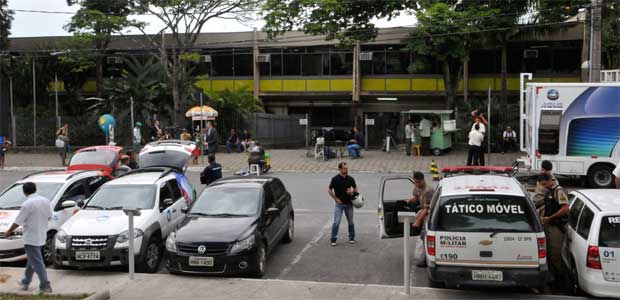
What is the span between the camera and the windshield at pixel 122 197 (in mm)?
11336

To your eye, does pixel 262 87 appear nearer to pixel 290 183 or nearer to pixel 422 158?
pixel 422 158

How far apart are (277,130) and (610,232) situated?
31.1 metres

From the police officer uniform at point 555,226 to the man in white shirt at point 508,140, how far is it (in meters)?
20.5

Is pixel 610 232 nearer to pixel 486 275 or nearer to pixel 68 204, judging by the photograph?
pixel 486 275

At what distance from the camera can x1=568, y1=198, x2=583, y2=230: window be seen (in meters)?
9.04

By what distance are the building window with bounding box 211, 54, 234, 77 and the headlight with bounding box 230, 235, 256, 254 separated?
35.4m

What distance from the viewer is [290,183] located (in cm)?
2167

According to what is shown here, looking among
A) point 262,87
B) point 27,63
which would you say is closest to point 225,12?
point 262,87

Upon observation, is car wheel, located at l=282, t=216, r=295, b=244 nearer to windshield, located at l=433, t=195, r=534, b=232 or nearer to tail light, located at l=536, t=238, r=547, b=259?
windshield, located at l=433, t=195, r=534, b=232

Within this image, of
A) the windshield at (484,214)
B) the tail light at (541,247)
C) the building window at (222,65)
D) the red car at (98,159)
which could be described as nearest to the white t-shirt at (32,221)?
the windshield at (484,214)

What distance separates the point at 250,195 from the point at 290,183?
1067 cm

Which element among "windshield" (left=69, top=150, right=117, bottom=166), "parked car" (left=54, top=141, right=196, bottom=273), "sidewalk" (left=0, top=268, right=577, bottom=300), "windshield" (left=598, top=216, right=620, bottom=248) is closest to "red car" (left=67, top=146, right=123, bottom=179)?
"windshield" (left=69, top=150, right=117, bottom=166)

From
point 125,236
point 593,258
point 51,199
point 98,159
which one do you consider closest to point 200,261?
point 125,236

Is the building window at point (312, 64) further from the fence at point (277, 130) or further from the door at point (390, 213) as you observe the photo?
the door at point (390, 213)
